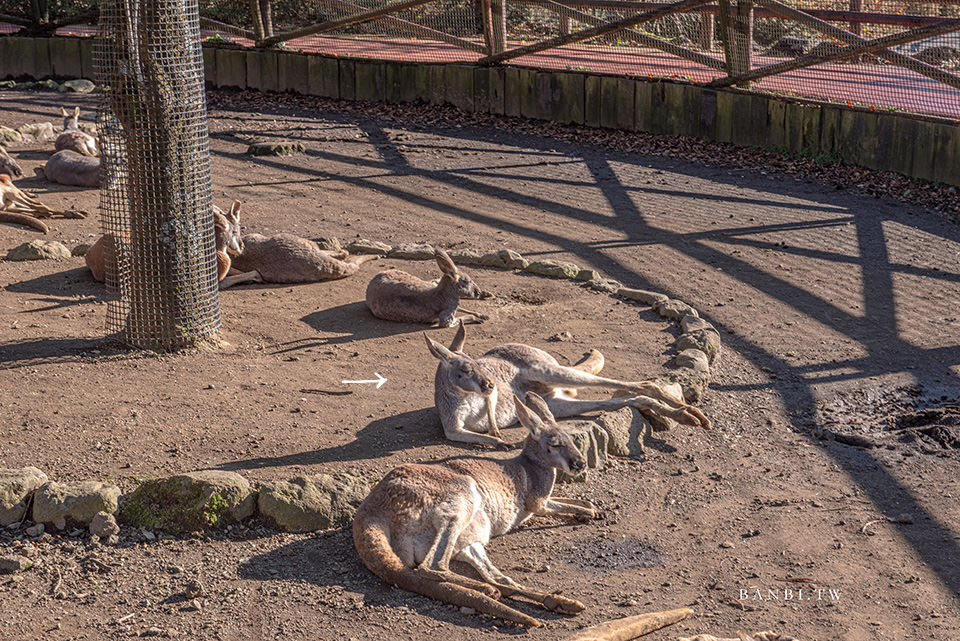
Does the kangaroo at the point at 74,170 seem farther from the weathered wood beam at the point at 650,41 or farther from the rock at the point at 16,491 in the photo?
the rock at the point at 16,491

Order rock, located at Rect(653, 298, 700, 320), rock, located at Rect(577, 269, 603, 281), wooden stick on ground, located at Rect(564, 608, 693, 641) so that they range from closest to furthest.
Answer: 1. wooden stick on ground, located at Rect(564, 608, 693, 641)
2. rock, located at Rect(653, 298, 700, 320)
3. rock, located at Rect(577, 269, 603, 281)

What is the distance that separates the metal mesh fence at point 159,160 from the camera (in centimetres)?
714

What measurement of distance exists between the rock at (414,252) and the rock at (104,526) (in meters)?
4.88

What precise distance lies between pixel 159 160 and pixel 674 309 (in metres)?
3.74

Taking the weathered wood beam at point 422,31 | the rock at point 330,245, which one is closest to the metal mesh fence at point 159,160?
the rock at point 330,245

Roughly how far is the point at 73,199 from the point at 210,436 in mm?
6701

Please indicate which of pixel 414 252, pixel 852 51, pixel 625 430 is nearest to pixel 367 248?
pixel 414 252

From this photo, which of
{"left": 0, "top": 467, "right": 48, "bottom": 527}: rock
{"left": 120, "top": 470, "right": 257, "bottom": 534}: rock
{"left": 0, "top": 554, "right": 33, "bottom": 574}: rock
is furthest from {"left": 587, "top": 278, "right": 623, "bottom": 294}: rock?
{"left": 0, "top": 554, "right": 33, "bottom": 574}: rock

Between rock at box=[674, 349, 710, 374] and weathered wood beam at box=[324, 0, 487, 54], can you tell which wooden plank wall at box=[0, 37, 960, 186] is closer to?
A: weathered wood beam at box=[324, 0, 487, 54]

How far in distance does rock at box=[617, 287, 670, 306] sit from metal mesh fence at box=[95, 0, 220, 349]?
10.3ft

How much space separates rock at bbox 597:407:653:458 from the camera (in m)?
6.05

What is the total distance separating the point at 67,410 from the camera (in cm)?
627

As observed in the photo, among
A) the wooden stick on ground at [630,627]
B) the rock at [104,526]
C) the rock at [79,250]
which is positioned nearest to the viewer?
the wooden stick on ground at [630,627]

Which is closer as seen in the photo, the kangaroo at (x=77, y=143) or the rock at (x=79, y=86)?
the kangaroo at (x=77, y=143)
